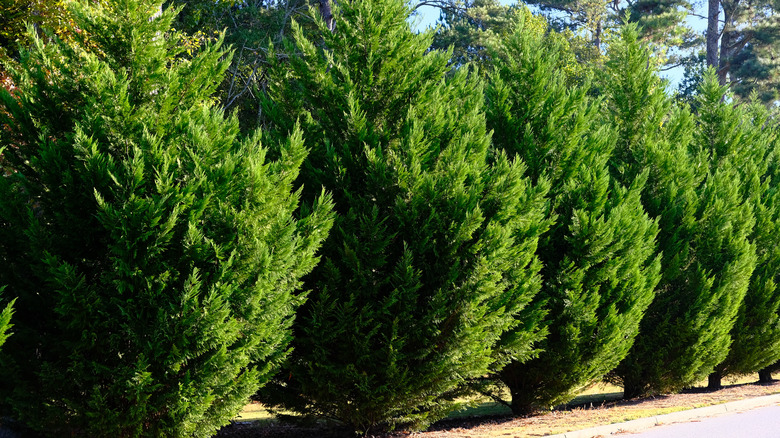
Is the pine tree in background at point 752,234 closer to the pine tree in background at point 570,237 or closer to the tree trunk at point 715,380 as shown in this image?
the tree trunk at point 715,380

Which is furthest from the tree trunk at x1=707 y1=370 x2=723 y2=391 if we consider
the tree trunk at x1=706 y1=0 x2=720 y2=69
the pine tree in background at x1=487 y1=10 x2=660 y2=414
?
the tree trunk at x1=706 y1=0 x2=720 y2=69

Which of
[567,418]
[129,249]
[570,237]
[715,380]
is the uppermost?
[570,237]

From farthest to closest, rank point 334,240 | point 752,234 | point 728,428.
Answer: point 752,234 → point 728,428 → point 334,240

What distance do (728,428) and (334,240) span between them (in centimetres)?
606

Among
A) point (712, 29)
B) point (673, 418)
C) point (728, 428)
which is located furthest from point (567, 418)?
point (712, 29)

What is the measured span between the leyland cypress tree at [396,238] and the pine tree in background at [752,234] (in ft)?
26.9

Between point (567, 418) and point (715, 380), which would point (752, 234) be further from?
point (567, 418)

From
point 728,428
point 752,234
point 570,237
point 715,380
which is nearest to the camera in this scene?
point 728,428

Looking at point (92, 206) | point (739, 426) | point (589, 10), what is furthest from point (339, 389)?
point (589, 10)

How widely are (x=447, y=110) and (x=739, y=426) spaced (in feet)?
20.0

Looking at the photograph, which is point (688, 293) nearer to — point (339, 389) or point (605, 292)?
point (605, 292)

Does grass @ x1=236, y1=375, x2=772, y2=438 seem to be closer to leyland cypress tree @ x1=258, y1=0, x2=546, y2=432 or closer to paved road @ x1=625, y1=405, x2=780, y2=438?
paved road @ x1=625, y1=405, x2=780, y2=438

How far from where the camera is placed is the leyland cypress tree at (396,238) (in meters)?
7.91

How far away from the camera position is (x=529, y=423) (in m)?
9.85
